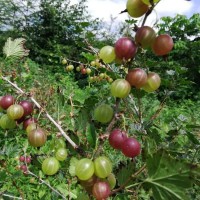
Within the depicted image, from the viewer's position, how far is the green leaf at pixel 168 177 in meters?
0.62

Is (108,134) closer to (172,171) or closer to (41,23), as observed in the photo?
(172,171)

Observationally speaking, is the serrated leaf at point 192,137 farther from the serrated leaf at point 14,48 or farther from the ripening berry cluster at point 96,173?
the serrated leaf at point 14,48

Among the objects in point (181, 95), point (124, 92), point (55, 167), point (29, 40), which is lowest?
point (181, 95)

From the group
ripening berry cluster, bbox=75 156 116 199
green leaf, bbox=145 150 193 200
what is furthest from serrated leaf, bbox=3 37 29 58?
green leaf, bbox=145 150 193 200

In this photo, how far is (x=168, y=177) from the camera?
64 cm

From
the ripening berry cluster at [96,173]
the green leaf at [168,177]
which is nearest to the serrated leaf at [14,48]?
the ripening berry cluster at [96,173]

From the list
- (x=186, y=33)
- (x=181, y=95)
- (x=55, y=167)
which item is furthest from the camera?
(x=186, y=33)

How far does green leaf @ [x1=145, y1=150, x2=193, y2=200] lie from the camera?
24.4 inches

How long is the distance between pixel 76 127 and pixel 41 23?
11421mm

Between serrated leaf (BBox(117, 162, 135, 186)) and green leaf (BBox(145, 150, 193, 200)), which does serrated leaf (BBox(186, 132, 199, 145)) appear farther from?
green leaf (BBox(145, 150, 193, 200))

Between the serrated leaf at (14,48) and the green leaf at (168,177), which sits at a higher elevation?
the serrated leaf at (14,48)

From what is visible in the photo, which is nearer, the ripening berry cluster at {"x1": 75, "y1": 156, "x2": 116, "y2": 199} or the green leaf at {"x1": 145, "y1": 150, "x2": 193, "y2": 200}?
the green leaf at {"x1": 145, "y1": 150, "x2": 193, "y2": 200}

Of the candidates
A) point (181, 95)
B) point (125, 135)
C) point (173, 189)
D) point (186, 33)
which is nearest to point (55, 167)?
point (125, 135)

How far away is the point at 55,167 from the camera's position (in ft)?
2.98
